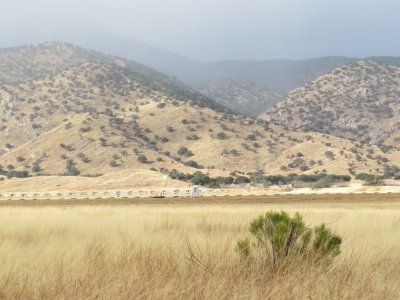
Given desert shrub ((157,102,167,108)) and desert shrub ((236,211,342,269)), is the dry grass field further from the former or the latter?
desert shrub ((157,102,167,108))

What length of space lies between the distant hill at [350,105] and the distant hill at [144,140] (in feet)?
114

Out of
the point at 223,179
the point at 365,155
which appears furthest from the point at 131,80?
the point at 223,179

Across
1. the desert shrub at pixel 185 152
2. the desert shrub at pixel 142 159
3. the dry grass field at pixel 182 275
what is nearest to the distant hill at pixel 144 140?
the desert shrub at pixel 185 152

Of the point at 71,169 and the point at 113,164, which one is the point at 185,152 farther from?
the point at 71,169

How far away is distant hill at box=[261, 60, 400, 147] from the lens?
153625 millimetres

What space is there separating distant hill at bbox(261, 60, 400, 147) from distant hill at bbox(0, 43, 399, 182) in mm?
34769

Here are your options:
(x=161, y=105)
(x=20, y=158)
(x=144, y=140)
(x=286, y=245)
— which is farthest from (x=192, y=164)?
(x=286, y=245)

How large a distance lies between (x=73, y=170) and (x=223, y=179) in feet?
112

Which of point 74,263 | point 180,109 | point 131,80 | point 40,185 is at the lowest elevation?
point 40,185

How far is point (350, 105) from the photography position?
161500mm

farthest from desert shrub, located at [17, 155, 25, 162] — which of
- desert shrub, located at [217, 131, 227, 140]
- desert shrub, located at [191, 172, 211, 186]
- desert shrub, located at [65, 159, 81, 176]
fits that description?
desert shrub, located at [191, 172, 211, 186]

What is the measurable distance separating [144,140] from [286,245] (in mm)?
106496

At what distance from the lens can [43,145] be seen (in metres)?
110

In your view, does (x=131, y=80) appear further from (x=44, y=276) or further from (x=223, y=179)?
(x=44, y=276)
